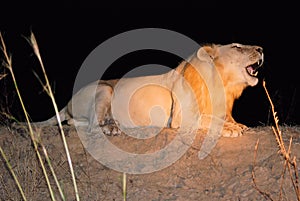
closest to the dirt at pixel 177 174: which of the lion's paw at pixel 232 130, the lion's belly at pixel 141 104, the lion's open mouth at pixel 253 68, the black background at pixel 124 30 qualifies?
the lion's paw at pixel 232 130

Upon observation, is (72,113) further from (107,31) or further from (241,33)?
(107,31)

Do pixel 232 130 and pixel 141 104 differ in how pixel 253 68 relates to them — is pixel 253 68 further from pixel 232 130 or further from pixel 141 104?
pixel 141 104

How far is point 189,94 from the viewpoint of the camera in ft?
18.3

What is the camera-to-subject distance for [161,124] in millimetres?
5762

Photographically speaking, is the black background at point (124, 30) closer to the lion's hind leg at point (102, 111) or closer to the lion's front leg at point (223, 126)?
the lion's hind leg at point (102, 111)

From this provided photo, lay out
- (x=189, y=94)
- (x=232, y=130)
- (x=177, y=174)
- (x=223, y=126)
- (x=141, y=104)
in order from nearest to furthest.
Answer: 1. (x=177, y=174)
2. (x=232, y=130)
3. (x=223, y=126)
4. (x=189, y=94)
5. (x=141, y=104)

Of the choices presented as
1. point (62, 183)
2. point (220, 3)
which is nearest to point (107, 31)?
point (220, 3)

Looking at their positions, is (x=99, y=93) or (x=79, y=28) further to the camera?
(x=79, y=28)

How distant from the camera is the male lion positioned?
5.56 m

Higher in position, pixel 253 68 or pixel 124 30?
pixel 253 68

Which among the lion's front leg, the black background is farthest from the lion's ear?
the black background

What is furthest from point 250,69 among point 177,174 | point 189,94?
point 177,174

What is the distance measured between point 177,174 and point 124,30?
16.7 meters

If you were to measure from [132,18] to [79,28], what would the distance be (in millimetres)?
1928
